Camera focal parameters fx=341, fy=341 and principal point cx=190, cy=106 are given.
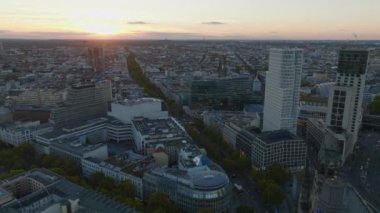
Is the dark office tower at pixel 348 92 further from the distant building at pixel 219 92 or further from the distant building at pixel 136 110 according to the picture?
the distant building at pixel 219 92

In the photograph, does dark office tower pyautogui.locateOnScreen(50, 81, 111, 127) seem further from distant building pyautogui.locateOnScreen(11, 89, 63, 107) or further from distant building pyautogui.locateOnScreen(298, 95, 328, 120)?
distant building pyautogui.locateOnScreen(298, 95, 328, 120)

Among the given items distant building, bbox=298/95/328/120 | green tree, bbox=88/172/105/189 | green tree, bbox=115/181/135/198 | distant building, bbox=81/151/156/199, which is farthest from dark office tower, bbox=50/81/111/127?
distant building, bbox=298/95/328/120

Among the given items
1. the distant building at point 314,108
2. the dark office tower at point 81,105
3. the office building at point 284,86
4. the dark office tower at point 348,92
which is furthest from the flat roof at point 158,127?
the distant building at point 314,108

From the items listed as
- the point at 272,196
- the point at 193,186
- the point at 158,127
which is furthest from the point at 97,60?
the point at 272,196

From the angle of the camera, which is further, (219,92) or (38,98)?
(219,92)

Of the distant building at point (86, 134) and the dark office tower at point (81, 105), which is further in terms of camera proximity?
the dark office tower at point (81, 105)

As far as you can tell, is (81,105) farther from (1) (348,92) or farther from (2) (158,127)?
(1) (348,92)

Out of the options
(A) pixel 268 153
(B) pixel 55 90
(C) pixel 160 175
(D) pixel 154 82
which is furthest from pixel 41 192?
(D) pixel 154 82
